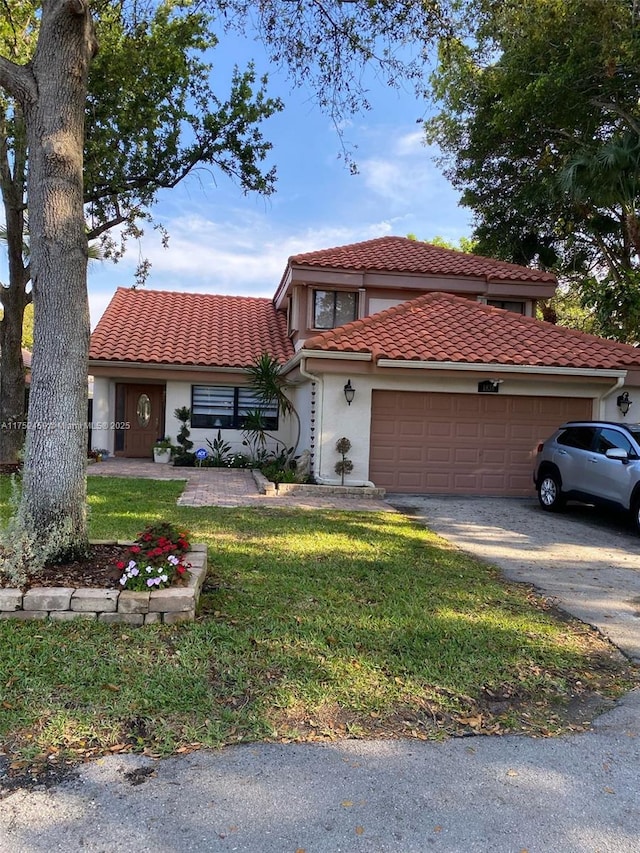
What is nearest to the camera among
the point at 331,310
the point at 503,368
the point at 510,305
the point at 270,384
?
the point at 503,368

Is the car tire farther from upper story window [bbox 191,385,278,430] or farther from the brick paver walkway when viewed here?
upper story window [bbox 191,385,278,430]

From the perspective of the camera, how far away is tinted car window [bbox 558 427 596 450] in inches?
371

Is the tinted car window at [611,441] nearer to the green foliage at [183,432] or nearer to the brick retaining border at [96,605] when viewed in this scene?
the brick retaining border at [96,605]

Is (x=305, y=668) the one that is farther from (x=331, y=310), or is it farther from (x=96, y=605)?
(x=331, y=310)

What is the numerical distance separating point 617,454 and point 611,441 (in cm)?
62

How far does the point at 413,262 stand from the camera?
54.1 ft

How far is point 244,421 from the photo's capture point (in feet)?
51.6

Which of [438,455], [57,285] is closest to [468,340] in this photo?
[438,455]

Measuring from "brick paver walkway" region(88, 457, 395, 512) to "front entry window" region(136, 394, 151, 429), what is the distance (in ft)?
5.65

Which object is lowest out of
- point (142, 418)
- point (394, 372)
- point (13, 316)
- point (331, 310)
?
point (142, 418)

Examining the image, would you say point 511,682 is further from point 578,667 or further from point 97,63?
point 97,63

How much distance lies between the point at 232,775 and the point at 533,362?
10.6 meters

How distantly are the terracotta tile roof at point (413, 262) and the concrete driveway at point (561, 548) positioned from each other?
7.29m

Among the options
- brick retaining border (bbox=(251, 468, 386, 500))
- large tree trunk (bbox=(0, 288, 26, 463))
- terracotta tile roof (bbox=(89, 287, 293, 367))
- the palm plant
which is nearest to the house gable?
the palm plant
